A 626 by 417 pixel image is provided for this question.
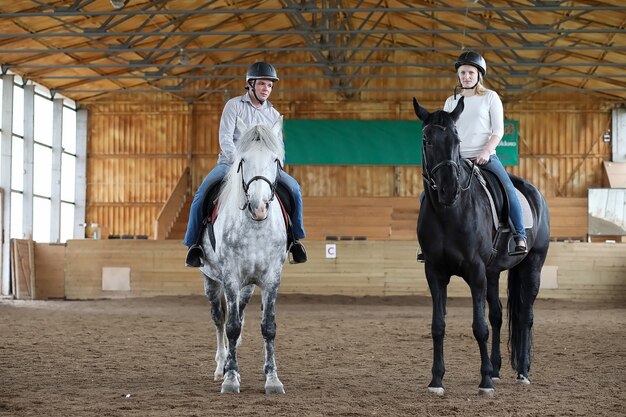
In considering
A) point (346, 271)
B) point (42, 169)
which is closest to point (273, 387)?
point (346, 271)

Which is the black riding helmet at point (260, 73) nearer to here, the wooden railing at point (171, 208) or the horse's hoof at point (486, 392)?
the horse's hoof at point (486, 392)

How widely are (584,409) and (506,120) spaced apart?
28.1m

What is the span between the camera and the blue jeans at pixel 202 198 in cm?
728

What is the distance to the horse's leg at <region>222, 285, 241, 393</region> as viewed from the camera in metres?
6.79

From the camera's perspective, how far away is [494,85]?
3359 centimetres

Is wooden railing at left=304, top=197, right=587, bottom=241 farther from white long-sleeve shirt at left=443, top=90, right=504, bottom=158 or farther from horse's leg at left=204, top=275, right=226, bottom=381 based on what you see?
white long-sleeve shirt at left=443, top=90, right=504, bottom=158

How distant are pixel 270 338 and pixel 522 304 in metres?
2.53

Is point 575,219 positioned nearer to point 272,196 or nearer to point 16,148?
point 16,148

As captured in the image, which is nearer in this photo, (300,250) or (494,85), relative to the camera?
(300,250)

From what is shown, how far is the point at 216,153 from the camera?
34.7 meters

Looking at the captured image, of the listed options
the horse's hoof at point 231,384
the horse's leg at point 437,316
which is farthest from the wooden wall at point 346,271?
the horse's hoof at point 231,384

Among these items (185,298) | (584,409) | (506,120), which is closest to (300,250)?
(584,409)

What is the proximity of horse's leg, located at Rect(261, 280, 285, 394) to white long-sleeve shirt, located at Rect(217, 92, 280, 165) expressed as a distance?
1.26 metres

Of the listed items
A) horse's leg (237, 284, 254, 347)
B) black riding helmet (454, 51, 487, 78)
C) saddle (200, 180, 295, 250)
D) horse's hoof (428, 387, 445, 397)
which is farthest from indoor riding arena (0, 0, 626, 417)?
black riding helmet (454, 51, 487, 78)
